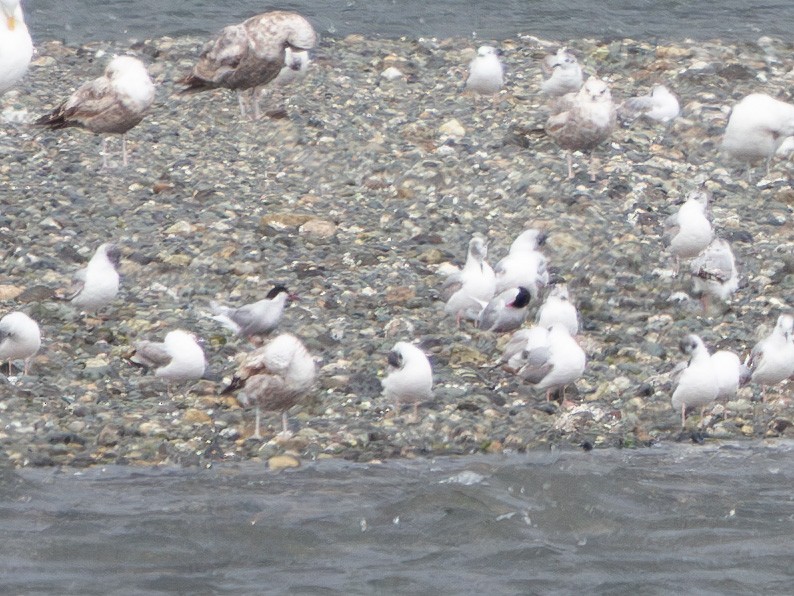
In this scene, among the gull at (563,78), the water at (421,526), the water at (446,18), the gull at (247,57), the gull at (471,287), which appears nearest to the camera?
the water at (421,526)

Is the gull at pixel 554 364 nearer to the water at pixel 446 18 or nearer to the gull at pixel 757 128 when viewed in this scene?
the gull at pixel 757 128

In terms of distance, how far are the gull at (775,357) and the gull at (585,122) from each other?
327 centimetres

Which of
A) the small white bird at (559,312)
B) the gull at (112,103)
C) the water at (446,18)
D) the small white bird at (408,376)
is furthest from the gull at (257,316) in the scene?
the water at (446,18)

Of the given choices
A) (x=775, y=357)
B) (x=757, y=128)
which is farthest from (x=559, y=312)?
(x=757, y=128)

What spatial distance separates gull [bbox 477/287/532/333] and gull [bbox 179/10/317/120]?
4.66 meters

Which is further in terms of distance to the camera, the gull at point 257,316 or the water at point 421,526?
the gull at point 257,316

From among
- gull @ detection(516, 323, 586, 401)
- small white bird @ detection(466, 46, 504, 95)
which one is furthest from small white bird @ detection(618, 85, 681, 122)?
gull @ detection(516, 323, 586, 401)

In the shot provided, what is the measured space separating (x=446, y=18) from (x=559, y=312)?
7.69 metres

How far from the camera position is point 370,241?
40.2ft

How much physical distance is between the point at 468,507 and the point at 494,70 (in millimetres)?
6774

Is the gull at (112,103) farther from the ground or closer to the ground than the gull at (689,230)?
farther from the ground

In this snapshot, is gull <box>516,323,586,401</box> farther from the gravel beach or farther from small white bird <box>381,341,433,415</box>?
small white bird <box>381,341,433,415</box>

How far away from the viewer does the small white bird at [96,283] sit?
35.1 feet

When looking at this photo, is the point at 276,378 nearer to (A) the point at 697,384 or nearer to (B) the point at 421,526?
(B) the point at 421,526
